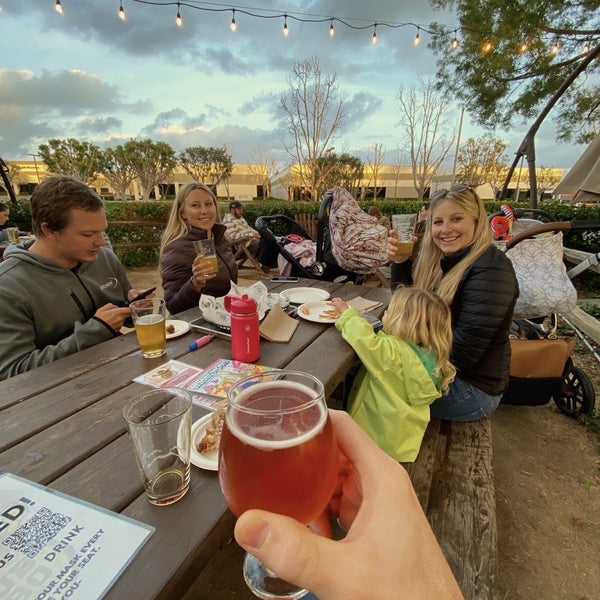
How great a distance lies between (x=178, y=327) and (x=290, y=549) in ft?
4.97

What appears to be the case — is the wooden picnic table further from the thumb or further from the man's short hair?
the man's short hair

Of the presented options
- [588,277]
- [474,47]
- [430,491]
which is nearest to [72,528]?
[430,491]

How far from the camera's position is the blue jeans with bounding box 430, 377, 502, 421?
1843 millimetres

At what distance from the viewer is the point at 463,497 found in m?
1.37

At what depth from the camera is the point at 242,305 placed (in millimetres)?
1367

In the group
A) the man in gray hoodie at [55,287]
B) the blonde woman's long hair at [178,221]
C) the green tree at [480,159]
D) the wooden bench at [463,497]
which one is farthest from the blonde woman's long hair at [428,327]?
the green tree at [480,159]

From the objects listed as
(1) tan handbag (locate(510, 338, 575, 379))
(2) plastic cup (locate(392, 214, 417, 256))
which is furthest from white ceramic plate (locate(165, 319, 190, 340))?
(1) tan handbag (locate(510, 338, 575, 379))

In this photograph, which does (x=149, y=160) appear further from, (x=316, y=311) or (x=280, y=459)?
(x=280, y=459)

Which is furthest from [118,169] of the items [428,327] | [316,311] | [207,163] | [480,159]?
[428,327]

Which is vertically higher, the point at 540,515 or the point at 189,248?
the point at 189,248

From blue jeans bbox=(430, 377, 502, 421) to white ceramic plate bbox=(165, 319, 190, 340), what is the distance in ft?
4.94

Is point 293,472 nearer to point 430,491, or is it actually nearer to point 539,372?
point 430,491

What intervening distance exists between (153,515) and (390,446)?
1.26 m

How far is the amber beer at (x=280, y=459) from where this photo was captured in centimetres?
47
